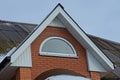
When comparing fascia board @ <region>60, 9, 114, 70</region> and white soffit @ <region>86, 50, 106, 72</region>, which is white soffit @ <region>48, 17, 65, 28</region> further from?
white soffit @ <region>86, 50, 106, 72</region>

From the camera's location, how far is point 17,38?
1719cm

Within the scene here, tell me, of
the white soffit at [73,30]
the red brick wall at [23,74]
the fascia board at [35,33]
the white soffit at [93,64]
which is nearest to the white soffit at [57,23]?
the white soffit at [73,30]

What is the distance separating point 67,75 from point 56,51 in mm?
1257

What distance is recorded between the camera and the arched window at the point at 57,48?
13.7 meters

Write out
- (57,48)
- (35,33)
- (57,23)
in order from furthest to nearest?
(57,23)
(57,48)
(35,33)

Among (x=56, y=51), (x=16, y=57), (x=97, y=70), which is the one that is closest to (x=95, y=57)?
(x=97, y=70)

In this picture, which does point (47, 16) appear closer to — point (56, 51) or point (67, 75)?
point (56, 51)

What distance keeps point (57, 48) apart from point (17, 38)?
3787mm

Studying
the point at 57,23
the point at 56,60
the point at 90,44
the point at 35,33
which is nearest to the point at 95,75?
the point at 90,44

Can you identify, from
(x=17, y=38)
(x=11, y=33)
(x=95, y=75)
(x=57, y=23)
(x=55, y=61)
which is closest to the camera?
(x=55, y=61)

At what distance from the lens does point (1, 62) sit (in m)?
12.7

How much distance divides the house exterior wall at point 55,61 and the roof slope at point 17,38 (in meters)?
2.15

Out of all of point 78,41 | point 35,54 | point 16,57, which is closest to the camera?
point 16,57

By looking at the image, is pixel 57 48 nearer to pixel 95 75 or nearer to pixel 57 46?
pixel 57 46
